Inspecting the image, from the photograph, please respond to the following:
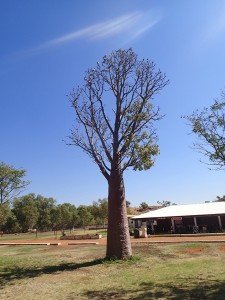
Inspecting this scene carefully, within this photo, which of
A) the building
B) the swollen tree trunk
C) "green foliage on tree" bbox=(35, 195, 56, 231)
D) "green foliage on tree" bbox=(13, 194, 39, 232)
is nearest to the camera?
the swollen tree trunk

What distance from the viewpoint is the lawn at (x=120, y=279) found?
9023 millimetres

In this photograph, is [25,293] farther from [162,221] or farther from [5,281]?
[162,221]

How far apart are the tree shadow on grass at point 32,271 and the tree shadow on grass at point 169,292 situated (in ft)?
14.8

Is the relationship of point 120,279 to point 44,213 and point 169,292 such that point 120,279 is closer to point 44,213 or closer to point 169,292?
point 169,292

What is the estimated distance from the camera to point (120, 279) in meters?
11.2

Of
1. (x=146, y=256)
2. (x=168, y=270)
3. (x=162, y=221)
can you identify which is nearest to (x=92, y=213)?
(x=162, y=221)

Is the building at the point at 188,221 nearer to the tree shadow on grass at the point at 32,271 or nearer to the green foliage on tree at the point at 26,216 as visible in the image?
the tree shadow on grass at the point at 32,271

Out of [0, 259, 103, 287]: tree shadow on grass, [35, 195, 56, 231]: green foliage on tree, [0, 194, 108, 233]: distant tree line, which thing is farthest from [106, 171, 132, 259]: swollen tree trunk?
[35, 195, 56, 231]: green foliage on tree

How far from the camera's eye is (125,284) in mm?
10297

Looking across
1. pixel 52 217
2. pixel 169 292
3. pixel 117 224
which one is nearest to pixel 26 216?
pixel 52 217

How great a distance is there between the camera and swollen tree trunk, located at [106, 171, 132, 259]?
15609 mm

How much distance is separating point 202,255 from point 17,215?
71879mm

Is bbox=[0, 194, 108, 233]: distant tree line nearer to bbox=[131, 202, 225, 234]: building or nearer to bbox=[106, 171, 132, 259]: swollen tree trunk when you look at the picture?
bbox=[131, 202, 225, 234]: building

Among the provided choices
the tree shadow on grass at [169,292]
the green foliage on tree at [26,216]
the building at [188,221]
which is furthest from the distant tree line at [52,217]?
the tree shadow on grass at [169,292]
